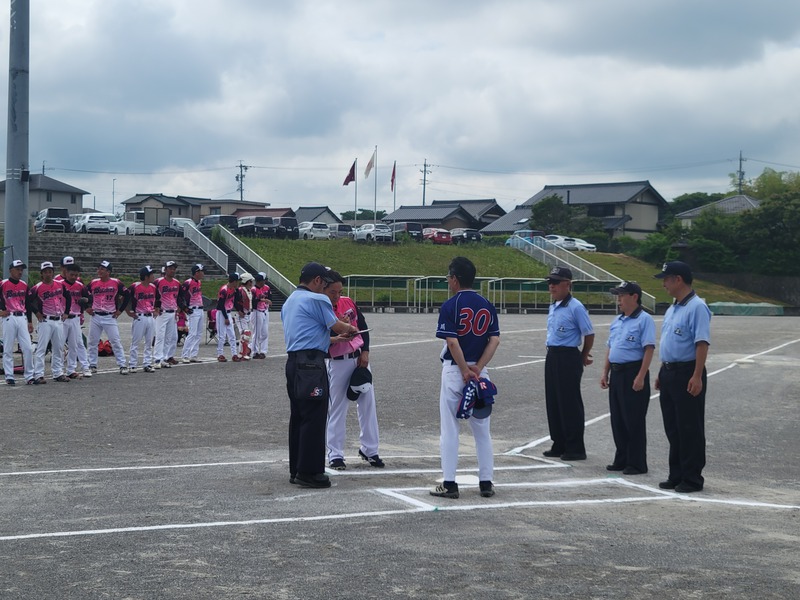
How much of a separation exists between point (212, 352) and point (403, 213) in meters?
79.0

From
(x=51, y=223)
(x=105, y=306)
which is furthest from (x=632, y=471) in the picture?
(x=51, y=223)

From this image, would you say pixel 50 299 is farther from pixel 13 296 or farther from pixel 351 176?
pixel 351 176

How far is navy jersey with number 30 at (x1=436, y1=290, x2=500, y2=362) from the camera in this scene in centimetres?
791

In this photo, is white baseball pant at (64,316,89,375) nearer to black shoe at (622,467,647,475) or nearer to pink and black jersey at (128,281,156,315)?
pink and black jersey at (128,281,156,315)

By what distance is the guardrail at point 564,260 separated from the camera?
60.1m

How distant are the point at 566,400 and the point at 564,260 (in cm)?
5638

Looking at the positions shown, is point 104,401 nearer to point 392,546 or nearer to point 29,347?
point 29,347

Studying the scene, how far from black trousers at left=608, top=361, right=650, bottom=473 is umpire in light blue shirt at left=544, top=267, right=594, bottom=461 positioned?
1.70 ft

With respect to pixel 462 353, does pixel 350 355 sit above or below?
below

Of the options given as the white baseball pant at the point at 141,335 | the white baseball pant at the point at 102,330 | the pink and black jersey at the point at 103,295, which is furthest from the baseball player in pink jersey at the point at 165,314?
the pink and black jersey at the point at 103,295

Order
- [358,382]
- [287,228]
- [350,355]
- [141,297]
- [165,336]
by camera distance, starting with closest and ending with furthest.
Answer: [358,382], [350,355], [141,297], [165,336], [287,228]

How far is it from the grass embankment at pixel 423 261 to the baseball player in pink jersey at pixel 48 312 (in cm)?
3860

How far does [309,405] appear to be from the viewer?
8320 millimetres

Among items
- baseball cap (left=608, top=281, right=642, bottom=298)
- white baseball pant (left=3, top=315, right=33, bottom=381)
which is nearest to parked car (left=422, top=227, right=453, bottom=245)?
white baseball pant (left=3, top=315, right=33, bottom=381)
